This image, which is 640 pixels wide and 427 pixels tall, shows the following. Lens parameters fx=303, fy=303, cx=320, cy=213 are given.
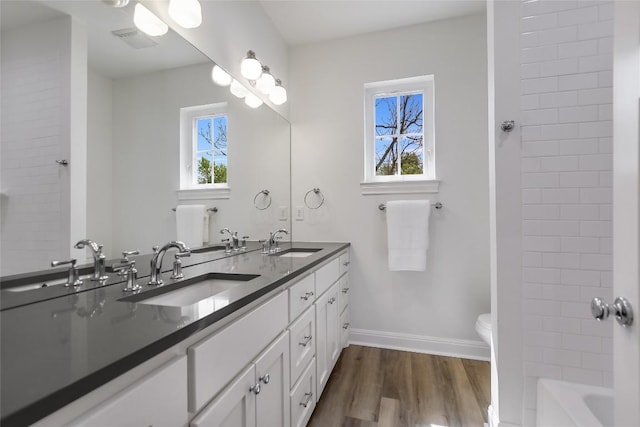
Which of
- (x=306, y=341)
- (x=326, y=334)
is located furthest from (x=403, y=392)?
(x=306, y=341)

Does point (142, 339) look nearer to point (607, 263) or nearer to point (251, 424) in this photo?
point (251, 424)

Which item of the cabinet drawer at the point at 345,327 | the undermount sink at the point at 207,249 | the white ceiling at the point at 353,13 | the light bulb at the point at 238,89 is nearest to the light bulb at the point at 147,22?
the light bulb at the point at 238,89

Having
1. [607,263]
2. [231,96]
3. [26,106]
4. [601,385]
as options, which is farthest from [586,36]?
[26,106]

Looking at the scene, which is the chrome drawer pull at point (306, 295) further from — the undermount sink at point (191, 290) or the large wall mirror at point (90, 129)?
the large wall mirror at point (90, 129)

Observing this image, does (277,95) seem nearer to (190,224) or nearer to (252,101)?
(252,101)

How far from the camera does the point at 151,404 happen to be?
56cm

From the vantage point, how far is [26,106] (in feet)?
2.67

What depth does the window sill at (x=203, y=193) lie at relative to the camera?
1.45 m

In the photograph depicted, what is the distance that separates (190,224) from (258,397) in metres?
0.87

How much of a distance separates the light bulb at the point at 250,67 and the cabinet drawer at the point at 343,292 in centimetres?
152

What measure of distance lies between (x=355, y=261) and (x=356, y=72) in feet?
5.08

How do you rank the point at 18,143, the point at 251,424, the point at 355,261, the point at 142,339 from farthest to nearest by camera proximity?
the point at 355,261 < the point at 251,424 < the point at 18,143 < the point at 142,339

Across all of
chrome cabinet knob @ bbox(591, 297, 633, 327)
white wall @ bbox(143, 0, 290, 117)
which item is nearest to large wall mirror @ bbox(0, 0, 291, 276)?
white wall @ bbox(143, 0, 290, 117)

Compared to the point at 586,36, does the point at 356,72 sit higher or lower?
higher
